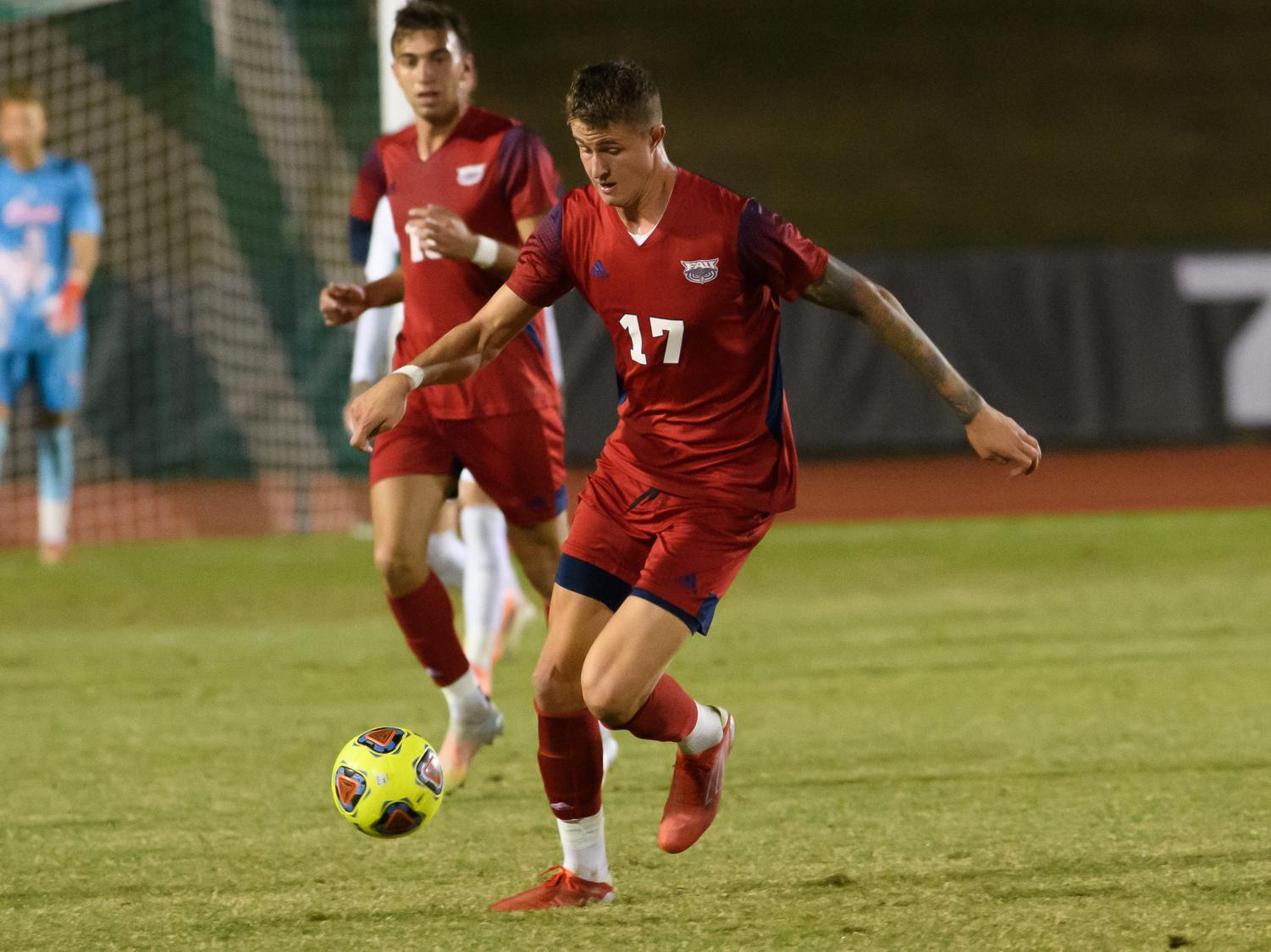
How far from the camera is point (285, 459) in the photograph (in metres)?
12.8

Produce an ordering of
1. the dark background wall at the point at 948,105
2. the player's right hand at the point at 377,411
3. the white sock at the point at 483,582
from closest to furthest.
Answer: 1. the player's right hand at the point at 377,411
2. the white sock at the point at 483,582
3. the dark background wall at the point at 948,105

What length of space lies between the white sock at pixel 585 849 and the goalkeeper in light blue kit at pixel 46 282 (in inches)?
279

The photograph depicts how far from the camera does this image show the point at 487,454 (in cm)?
488

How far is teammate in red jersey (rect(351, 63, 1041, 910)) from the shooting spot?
3.54m

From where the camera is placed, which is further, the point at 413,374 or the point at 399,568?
the point at 399,568

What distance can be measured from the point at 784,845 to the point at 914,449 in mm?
9388

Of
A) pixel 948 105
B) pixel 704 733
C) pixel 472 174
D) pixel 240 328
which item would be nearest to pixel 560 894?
pixel 704 733

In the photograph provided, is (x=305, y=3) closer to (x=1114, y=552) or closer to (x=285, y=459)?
(x=285, y=459)

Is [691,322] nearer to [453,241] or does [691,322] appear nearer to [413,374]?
[413,374]

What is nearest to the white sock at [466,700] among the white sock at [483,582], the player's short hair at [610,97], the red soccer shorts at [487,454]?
the red soccer shorts at [487,454]

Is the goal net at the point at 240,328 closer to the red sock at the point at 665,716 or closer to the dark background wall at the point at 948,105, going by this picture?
the dark background wall at the point at 948,105

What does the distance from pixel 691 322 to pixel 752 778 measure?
1702 mm

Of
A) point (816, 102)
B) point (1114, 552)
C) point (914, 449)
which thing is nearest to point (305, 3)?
point (914, 449)

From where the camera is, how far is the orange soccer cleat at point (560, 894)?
355 cm
